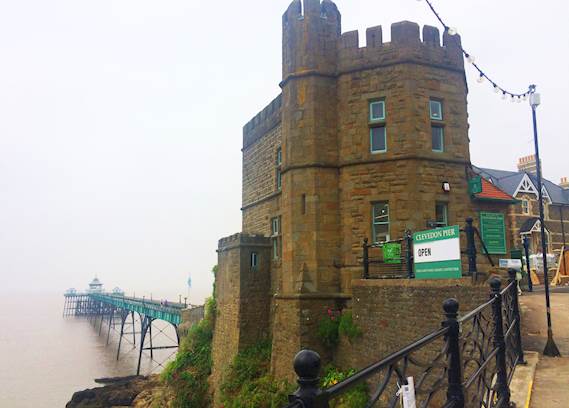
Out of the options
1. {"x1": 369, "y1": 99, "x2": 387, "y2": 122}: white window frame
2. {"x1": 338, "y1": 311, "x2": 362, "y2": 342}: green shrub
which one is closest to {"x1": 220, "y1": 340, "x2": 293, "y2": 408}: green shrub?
{"x1": 338, "y1": 311, "x2": 362, "y2": 342}: green shrub

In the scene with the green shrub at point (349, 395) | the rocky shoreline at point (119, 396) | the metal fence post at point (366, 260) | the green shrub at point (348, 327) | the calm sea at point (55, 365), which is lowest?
the calm sea at point (55, 365)

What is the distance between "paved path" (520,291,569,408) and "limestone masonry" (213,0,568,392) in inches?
143

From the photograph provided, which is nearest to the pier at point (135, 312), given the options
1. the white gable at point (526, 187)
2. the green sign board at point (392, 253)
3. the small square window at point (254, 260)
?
the small square window at point (254, 260)

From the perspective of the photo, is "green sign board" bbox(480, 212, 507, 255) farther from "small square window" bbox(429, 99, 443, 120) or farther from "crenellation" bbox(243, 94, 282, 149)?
"crenellation" bbox(243, 94, 282, 149)

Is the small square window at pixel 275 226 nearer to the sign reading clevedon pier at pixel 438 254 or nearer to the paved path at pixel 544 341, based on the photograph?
the sign reading clevedon pier at pixel 438 254

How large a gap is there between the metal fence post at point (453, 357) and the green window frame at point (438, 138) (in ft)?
39.0

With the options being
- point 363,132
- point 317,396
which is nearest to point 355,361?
point 363,132

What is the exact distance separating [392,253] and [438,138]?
4735 millimetres

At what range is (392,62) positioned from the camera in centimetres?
1480

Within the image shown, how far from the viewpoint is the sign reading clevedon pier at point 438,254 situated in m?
9.83

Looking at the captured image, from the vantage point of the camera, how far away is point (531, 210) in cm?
3434

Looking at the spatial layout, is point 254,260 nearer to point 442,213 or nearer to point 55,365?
point 442,213

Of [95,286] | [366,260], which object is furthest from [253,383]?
[95,286]

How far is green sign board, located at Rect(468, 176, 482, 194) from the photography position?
1462cm
